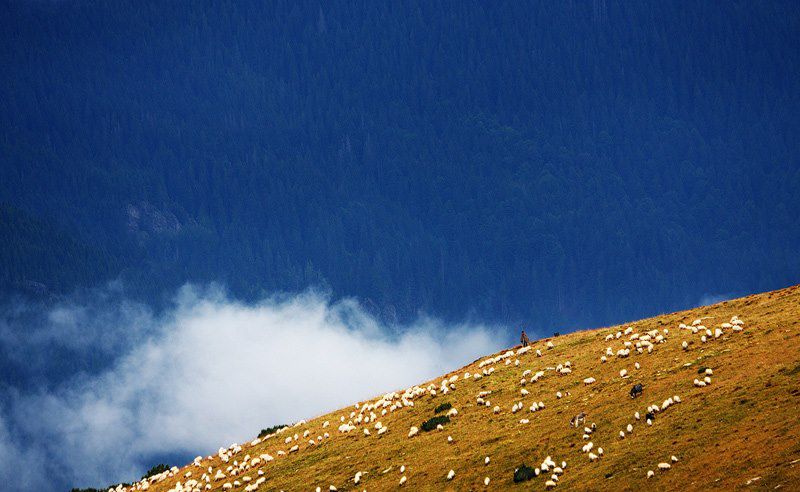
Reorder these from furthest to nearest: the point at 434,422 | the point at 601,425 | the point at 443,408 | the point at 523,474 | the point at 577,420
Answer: the point at 443,408, the point at 434,422, the point at 577,420, the point at 601,425, the point at 523,474

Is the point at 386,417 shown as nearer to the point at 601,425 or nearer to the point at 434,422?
the point at 434,422

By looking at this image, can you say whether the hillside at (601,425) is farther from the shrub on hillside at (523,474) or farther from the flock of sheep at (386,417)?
the shrub on hillside at (523,474)

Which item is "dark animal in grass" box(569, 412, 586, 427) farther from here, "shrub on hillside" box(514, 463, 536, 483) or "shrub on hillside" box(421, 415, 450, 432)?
"shrub on hillside" box(421, 415, 450, 432)

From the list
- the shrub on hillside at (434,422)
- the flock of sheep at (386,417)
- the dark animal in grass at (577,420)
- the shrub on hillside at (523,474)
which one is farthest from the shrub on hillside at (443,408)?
the shrub on hillside at (523,474)

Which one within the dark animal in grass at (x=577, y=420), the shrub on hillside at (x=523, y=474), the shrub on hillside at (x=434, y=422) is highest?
the shrub on hillside at (x=434, y=422)

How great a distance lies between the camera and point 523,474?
4744cm

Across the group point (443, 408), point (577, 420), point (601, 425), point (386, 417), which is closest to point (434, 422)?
point (443, 408)

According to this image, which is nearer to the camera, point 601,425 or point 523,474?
point 523,474

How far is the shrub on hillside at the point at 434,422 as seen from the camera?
201 feet

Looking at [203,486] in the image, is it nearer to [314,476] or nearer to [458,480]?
[314,476]

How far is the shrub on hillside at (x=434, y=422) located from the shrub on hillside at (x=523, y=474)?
13826 mm

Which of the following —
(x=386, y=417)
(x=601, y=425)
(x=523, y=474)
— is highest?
(x=386, y=417)

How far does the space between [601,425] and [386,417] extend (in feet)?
72.2

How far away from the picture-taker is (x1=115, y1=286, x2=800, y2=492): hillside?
4262 centimetres
